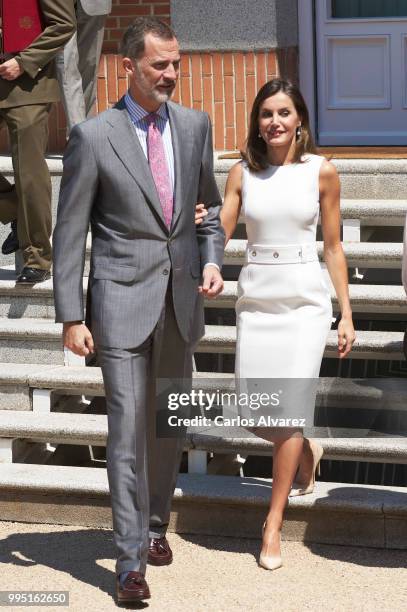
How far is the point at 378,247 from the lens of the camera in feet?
23.3

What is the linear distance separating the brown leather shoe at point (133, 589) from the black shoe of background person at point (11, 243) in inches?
102

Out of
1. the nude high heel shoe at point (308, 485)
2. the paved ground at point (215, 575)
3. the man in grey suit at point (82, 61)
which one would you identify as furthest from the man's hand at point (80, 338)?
the man in grey suit at point (82, 61)

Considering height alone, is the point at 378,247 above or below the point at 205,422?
above

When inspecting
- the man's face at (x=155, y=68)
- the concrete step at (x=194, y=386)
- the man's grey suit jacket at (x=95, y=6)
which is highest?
the man's grey suit jacket at (x=95, y=6)

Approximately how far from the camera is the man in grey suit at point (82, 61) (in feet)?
25.8

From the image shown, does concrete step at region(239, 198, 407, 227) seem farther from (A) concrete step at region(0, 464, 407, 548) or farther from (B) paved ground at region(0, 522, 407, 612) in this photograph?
(B) paved ground at region(0, 522, 407, 612)

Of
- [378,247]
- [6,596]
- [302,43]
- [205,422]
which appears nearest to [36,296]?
[205,422]

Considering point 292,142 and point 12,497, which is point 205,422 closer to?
point 12,497

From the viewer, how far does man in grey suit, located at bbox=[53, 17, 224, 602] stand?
5.04 m

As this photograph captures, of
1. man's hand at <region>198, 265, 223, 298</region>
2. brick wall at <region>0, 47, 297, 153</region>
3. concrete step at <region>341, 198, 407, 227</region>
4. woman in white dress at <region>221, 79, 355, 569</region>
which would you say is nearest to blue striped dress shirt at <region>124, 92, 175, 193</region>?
man's hand at <region>198, 265, 223, 298</region>

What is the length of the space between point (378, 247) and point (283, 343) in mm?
1759

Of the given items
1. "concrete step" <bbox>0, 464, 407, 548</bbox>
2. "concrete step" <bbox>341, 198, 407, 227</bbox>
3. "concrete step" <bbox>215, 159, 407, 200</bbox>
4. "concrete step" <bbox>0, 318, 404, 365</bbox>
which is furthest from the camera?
"concrete step" <bbox>215, 159, 407, 200</bbox>

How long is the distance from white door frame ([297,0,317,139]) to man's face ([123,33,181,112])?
4494 mm

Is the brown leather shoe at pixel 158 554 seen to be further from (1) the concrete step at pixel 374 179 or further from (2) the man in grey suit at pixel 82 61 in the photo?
(2) the man in grey suit at pixel 82 61
